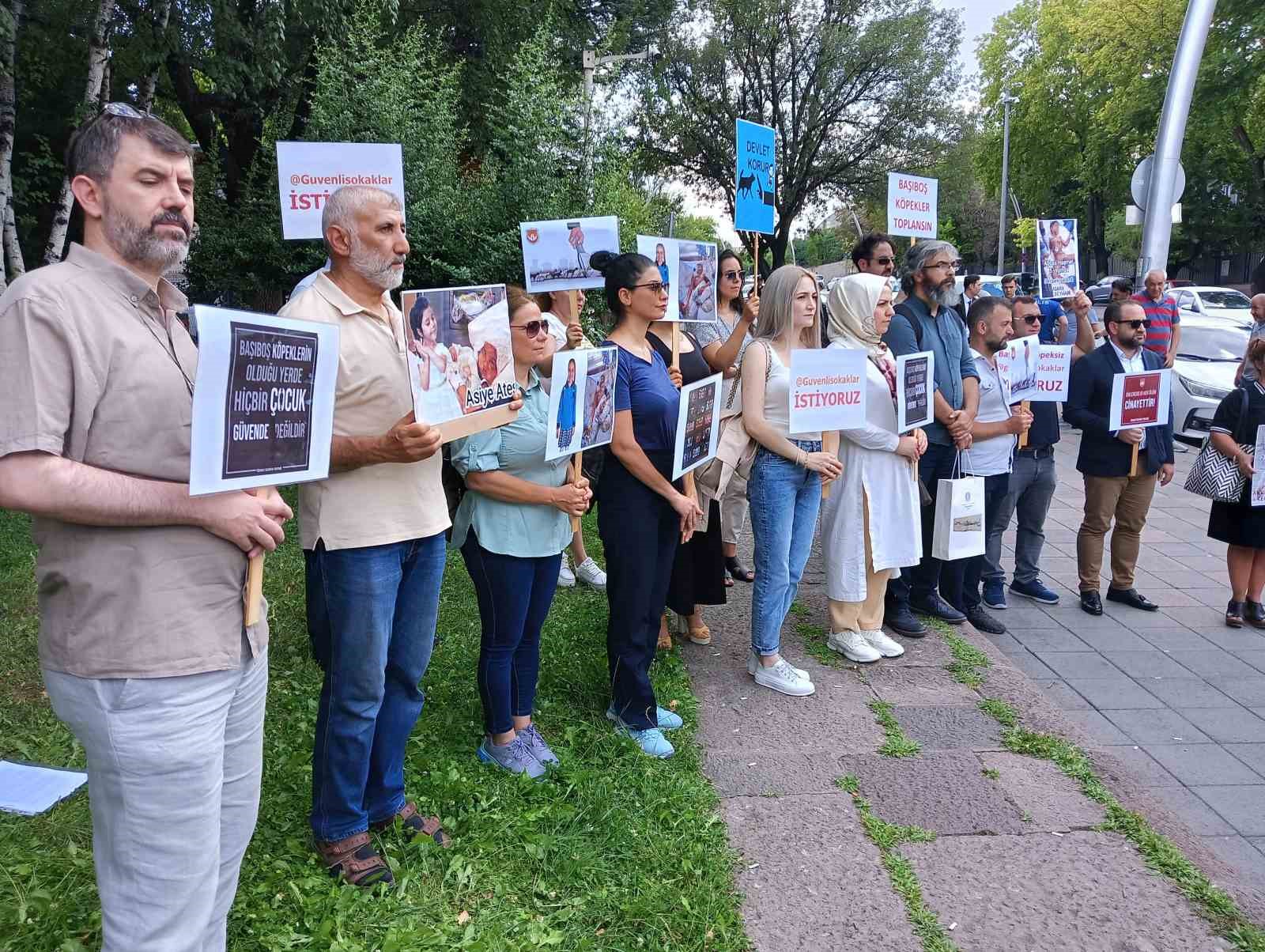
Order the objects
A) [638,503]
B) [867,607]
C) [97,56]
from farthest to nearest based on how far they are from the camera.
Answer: [97,56] → [867,607] → [638,503]

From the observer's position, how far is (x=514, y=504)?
11.5ft

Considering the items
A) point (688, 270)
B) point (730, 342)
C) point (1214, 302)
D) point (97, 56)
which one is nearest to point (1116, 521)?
point (730, 342)

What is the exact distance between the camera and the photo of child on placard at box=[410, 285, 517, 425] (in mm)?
2678

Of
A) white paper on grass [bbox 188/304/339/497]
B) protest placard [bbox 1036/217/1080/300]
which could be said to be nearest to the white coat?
white paper on grass [bbox 188/304/339/497]

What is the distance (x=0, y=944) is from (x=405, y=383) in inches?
73.2

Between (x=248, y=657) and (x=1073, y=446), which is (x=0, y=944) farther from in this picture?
(x=1073, y=446)

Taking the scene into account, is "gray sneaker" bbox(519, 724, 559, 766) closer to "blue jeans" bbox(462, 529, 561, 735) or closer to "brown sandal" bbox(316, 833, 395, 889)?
"blue jeans" bbox(462, 529, 561, 735)

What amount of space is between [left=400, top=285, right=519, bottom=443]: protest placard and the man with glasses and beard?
3063mm

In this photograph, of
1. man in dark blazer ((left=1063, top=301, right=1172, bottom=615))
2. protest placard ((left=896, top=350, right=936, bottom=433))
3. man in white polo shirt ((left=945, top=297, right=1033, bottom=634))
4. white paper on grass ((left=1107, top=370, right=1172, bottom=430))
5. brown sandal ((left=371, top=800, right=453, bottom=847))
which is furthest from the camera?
man in dark blazer ((left=1063, top=301, right=1172, bottom=615))

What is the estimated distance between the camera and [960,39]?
1209 inches

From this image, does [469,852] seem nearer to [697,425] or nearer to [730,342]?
[697,425]

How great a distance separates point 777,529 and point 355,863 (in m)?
2.47

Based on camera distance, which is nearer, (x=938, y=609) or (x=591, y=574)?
(x=938, y=609)

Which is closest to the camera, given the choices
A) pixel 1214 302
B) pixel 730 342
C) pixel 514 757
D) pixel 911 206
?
pixel 514 757
